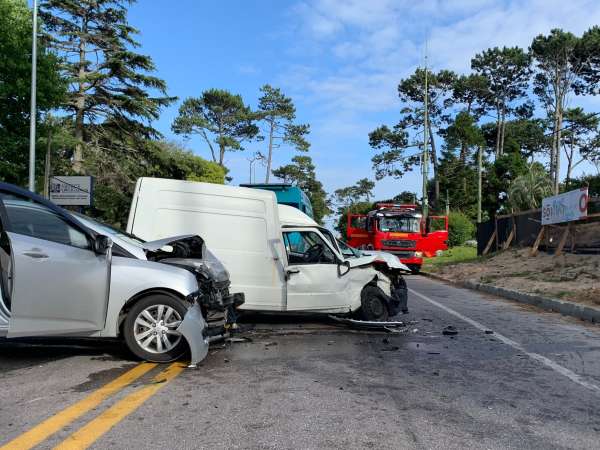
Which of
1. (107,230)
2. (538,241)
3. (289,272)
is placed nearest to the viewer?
(107,230)

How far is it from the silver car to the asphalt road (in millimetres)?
367

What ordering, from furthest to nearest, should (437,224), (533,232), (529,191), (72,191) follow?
(529,191) < (437,224) < (533,232) < (72,191)

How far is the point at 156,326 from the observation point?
5.73 meters

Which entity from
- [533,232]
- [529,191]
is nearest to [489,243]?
[533,232]

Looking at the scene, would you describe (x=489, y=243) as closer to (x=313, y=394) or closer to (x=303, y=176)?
(x=313, y=394)

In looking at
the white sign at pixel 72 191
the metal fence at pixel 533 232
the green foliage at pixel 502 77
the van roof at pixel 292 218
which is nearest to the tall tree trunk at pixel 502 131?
the green foliage at pixel 502 77

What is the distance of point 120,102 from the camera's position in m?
32.7

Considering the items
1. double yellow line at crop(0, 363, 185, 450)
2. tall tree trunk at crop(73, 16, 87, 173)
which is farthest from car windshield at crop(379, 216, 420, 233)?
tall tree trunk at crop(73, 16, 87, 173)

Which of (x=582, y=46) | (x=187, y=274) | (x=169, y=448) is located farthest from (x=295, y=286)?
(x=582, y=46)

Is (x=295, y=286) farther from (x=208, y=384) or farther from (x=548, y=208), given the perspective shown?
(x=548, y=208)

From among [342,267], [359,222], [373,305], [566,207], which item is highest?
[566,207]

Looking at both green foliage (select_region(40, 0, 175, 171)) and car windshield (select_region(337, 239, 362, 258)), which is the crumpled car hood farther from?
green foliage (select_region(40, 0, 175, 171))

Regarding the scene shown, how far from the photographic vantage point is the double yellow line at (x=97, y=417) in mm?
3629

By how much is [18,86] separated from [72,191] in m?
4.03
